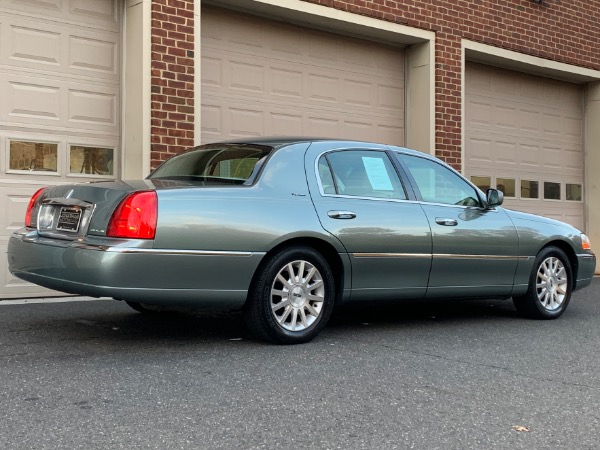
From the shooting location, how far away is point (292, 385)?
13.8 feet

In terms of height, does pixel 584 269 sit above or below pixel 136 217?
below

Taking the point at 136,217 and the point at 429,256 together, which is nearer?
the point at 136,217

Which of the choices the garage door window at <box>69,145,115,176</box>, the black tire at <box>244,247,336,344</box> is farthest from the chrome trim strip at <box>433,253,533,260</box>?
the garage door window at <box>69,145,115,176</box>

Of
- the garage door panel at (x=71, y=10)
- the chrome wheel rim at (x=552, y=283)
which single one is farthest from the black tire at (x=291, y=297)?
the garage door panel at (x=71, y=10)

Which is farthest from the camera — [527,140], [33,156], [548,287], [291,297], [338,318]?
[527,140]

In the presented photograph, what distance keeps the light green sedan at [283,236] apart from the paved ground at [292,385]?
377mm

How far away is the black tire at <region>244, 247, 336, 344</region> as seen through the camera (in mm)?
5160

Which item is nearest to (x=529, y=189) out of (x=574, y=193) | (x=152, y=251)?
(x=574, y=193)

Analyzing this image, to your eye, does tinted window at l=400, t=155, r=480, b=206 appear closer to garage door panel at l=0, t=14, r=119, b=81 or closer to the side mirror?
the side mirror

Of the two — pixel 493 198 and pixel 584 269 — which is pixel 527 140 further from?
pixel 493 198

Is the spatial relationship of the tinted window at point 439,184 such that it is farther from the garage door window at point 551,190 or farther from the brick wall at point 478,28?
the garage door window at point 551,190

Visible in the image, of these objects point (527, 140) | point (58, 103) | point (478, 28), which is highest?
point (478, 28)

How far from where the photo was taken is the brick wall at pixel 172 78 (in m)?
8.41

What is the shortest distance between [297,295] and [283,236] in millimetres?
440
